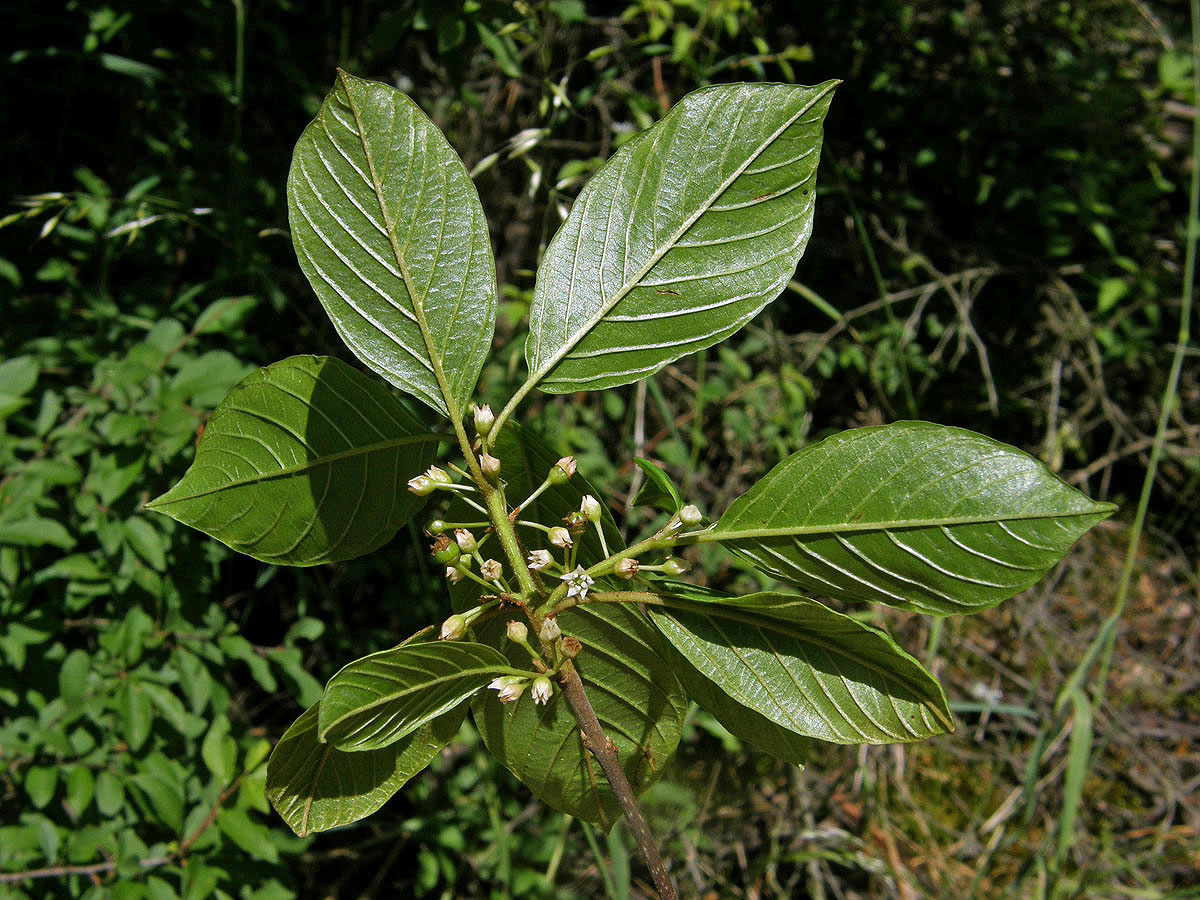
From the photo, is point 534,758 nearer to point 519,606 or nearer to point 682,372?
point 519,606

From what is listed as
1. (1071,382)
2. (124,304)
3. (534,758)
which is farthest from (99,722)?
(1071,382)

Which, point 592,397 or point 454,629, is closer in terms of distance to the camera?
point 454,629

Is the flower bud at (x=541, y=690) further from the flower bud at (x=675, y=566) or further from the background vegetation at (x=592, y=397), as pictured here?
the background vegetation at (x=592, y=397)

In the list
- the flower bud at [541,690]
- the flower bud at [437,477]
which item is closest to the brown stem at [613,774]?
the flower bud at [541,690]

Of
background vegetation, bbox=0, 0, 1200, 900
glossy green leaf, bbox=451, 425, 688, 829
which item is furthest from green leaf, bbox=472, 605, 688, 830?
background vegetation, bbox=0, 0, 1200, 900

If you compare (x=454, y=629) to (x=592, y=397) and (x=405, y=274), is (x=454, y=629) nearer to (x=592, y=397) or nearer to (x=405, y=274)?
(x=405, y=274)

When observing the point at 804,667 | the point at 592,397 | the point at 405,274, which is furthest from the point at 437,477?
the point at 592,397

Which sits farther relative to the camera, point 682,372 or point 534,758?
point 682,372
